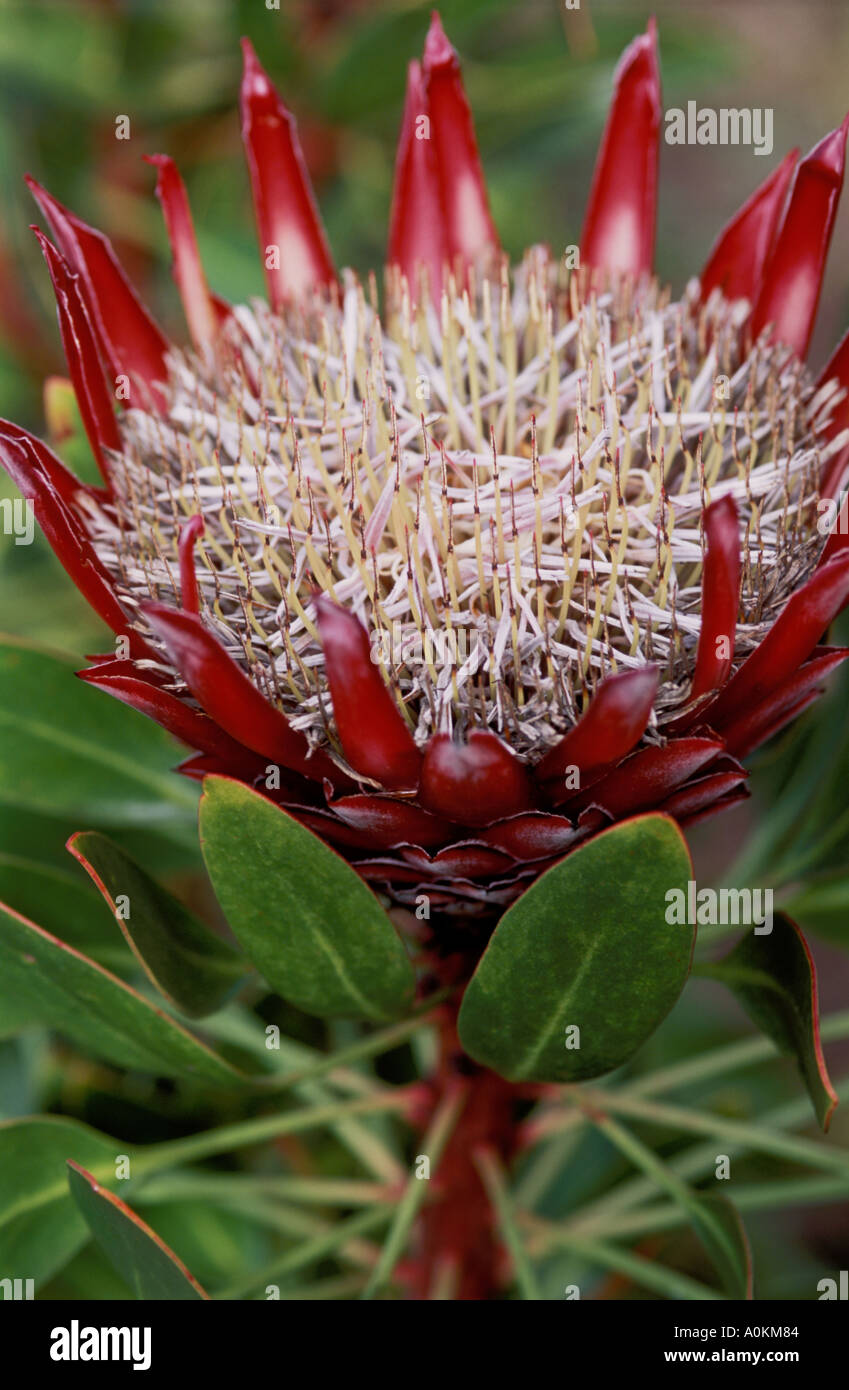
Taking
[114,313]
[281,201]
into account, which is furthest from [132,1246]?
[281,201]

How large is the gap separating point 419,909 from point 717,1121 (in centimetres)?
43

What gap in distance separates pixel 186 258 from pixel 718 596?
25.2 inches

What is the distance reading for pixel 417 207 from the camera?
1.21m

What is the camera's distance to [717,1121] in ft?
3.63

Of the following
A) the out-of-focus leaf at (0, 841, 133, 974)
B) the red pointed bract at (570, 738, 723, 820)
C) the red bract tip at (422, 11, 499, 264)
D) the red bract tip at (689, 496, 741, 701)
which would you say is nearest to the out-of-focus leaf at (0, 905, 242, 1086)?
the out-of-focus leaf at (0, 841, 133, 974)

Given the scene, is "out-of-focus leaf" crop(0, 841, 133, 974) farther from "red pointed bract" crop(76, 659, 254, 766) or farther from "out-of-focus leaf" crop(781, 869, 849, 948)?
"out-of-focus leaf" crop(781, 869, 849, 948)

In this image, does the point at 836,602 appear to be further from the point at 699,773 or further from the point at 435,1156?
the point at 435,1156

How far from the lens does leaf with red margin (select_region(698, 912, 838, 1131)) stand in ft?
2.62

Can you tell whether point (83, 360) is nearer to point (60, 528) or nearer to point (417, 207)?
point (60, 528)

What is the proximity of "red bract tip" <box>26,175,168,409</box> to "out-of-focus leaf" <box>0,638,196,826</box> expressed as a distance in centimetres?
26

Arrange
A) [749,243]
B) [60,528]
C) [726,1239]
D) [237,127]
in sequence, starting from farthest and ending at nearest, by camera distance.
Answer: [237,127]
[749,243]
[726,1239]
[60,528]
